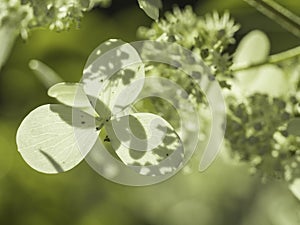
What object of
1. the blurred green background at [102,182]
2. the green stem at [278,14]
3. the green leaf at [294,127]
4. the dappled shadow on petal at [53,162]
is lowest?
the blurred green background at [102,182]

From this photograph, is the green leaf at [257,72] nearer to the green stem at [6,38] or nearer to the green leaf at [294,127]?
the green leaf at [294,127]

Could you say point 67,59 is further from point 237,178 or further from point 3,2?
point 3,2

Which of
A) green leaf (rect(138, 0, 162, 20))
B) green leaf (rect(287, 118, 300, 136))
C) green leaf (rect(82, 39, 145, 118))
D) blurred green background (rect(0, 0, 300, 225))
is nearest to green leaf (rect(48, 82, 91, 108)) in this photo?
green leaf (rect(82, 39, 145, 118))

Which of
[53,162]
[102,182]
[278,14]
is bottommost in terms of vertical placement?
[102,182]

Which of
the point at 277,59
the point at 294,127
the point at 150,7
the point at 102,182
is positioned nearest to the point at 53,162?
the point at 150,7

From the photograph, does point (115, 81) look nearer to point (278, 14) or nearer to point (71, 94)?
point (71, 94)

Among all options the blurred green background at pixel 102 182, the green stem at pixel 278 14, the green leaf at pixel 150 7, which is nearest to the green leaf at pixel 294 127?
the green stem at pixel 278 14

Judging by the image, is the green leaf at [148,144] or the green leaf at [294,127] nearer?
the green leaf at [148,144]
